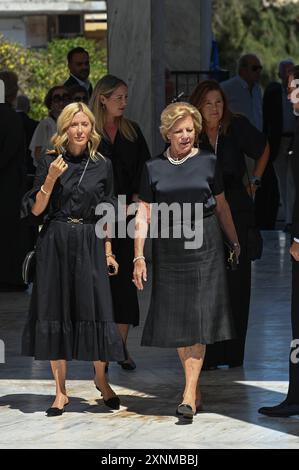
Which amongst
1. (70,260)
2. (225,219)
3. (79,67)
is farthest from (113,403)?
(79,67)

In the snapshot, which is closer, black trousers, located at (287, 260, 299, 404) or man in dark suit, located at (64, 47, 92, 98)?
black trousers, located at (287, 260, 299, 404)

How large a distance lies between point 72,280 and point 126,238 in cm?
118

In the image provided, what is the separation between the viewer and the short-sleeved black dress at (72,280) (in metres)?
8.66

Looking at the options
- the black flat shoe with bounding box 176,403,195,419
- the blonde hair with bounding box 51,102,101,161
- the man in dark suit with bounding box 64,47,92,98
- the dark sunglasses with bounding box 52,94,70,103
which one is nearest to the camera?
the black flat shoe with bounding box 176,403,195,419

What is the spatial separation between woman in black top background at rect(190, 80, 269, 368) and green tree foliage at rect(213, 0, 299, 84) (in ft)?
105

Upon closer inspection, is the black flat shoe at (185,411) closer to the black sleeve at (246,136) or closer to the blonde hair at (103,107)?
the blonde hair at (103,107)

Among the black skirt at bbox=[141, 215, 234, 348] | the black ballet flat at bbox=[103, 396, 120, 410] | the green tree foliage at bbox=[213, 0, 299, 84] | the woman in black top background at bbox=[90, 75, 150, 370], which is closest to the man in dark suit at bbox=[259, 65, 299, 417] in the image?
the black skirt at bbox=[141, 215, 234, 348]

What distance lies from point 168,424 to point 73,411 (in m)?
0.65

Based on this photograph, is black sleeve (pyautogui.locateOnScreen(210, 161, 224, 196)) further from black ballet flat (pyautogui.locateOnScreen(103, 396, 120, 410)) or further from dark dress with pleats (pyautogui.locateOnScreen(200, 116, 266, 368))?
black ballet flat (pyautogui.locateOnScreen(103, 396, 120, 410))

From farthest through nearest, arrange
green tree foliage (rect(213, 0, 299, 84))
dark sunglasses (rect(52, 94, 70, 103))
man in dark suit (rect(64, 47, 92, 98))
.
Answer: green tree foliage (rect(213, 0, 299, 84)) < man in dark suit (rect(64, 47, 92, 98)) < dark sunglasses (rect(52, 94, 70, 103))

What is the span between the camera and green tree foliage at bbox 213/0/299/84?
4228cm

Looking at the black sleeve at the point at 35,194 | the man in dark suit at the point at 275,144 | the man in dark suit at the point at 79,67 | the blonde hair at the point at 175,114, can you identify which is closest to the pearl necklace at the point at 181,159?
the blonde hair at the point at 175,114

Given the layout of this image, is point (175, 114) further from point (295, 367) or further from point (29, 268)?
point (295, 367)

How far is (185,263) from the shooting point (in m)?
8.63
